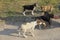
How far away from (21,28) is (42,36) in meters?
0.89

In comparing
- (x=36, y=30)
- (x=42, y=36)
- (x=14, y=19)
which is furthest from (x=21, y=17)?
(x=42, y=36)

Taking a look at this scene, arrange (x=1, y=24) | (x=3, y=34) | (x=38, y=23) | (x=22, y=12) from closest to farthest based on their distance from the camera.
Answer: (x=3, y=34) → (x=38, y=23) → (x=1, y=24) → (x=22, y=12)

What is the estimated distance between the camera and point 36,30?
33.6 feet

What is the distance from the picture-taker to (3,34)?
9.78 m

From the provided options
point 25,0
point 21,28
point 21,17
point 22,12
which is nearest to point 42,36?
point 21,28

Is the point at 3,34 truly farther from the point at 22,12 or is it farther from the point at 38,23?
the point at 22,12

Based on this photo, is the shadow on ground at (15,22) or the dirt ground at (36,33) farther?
the shadow on ground at (15,22)

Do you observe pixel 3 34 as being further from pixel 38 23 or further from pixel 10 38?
pixel 38 23

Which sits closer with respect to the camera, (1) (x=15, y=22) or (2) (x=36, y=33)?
(2) (x=36, y=33)

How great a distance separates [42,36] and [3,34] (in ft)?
5.21

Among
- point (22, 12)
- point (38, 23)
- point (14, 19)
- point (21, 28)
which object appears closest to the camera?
point (21, 28)

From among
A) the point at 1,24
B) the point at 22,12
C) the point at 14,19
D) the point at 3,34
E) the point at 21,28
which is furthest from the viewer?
the point at 22,12

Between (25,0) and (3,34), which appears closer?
(3,34)

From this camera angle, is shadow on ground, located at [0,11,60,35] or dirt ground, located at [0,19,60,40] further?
shadow on ground, located at [0,11,60,35]
